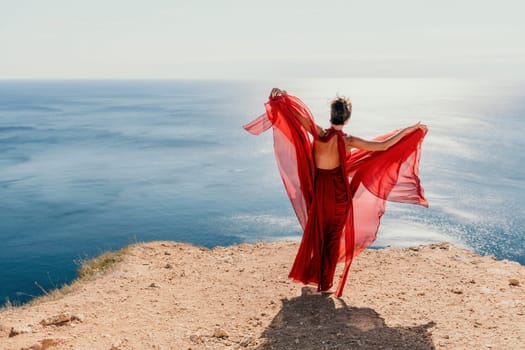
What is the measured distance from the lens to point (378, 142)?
6902 millimetres

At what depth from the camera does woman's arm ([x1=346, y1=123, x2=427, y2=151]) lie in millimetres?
6738

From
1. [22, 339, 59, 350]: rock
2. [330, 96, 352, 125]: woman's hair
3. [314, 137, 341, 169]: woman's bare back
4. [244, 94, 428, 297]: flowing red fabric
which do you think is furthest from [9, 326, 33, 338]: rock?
[330, 96, 352, 125]: woman's hair

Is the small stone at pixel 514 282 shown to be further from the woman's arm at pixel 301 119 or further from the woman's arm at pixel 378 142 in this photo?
the woman's arm at pixel 301 119

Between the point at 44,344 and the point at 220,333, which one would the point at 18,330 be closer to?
the point at 44,344

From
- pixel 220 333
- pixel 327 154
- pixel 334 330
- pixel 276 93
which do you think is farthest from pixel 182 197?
pixel 334 330

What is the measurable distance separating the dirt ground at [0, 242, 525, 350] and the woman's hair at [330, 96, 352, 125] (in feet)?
8.91

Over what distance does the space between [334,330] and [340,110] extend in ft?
9.76

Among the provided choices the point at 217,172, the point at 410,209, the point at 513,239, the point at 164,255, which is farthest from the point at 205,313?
→ the point at 217,172

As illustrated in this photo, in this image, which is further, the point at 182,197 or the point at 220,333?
the point at 182,197

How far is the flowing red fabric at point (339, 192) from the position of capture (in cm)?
704

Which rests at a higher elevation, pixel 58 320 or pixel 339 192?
pixel 339 192

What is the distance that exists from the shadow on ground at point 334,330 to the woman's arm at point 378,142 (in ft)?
7.73

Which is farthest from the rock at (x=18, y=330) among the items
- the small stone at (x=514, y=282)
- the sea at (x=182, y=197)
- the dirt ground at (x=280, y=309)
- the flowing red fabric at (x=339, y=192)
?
the sea at (x=182, y=197)

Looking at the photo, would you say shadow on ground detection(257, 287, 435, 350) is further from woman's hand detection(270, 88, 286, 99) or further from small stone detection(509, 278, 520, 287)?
woman's hand detection(270, 88, 286, 99)
